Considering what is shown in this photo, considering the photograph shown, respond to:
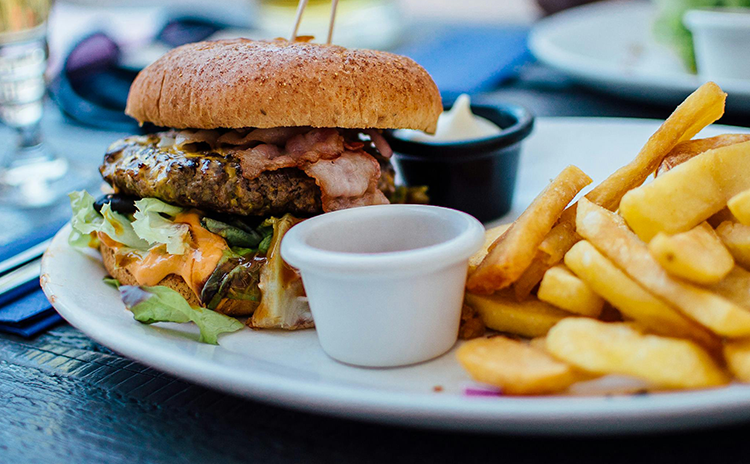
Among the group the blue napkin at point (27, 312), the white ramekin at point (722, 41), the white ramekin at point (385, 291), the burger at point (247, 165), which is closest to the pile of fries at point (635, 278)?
the white ramekin at point (385, 291)

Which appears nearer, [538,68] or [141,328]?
[141,328]

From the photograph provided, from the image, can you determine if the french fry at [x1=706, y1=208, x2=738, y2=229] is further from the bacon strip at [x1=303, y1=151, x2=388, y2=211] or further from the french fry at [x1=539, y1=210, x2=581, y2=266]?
the bacon strip at [x1=303, y1=151, x2=388, y2=211]

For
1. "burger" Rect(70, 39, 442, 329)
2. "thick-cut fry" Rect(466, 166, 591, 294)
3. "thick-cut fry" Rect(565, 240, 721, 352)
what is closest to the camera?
"thick-cut fry" Rect(565, 240, 721, 352)

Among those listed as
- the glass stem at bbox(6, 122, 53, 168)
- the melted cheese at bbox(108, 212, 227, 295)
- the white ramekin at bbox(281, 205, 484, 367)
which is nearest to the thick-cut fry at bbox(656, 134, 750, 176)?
the white ramekin at bbox(281, 205, 484, 367)

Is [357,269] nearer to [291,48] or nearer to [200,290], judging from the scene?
[200,290]

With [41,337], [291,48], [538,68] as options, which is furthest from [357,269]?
[538,68]

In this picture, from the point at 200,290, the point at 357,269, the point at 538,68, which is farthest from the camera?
the point at 538,68

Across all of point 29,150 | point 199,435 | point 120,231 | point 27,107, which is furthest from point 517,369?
point 29,150
